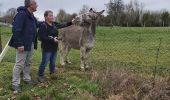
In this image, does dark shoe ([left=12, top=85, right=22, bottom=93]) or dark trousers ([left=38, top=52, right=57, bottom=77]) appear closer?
dark shoe ([left=12, top=85, right=22, bottom=93])

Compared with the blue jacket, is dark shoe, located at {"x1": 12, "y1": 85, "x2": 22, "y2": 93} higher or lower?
lower

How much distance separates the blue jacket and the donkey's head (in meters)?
1.90

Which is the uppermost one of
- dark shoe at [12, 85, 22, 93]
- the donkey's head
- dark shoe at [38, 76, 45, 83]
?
the donkey's head

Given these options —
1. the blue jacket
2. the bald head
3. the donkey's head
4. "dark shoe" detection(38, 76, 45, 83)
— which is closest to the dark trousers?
"dark shoe" detection(38, 76, 45, 83)

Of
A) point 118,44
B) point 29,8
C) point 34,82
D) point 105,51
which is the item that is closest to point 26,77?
point 34,82

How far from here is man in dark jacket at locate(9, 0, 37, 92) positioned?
12.0 meters

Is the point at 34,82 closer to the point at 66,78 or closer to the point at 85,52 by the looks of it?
the point at 66,78

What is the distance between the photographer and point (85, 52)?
47.9 ft

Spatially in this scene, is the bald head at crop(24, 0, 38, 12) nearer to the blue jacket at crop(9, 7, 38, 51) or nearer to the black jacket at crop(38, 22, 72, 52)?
the blue jacket at crop(9, 7, 38, 51)

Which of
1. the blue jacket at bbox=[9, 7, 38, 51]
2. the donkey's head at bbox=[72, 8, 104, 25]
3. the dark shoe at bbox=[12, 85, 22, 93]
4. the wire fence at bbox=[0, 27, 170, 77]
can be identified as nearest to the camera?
the blue jacket at bbox=[9, 7, 38, 51]

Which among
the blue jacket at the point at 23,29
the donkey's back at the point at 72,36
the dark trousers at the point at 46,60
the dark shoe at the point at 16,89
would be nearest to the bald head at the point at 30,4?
the blue jacket at the point at 23,29

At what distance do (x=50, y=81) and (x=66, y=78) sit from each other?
45 cm

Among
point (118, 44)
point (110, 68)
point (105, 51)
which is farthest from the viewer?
point (118, 44)

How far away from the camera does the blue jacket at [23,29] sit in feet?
39.2
